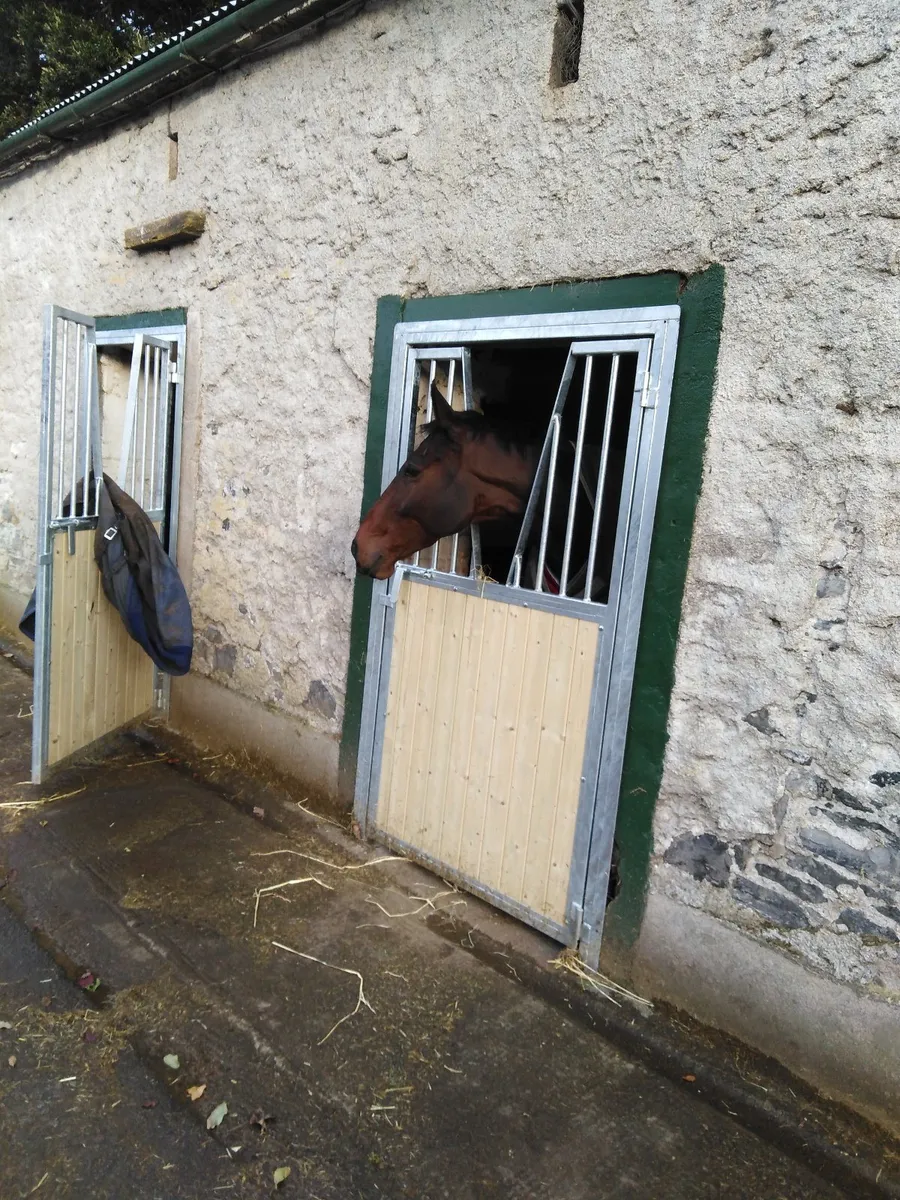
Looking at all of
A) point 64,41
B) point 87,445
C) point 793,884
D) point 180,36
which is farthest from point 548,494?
point 64,41

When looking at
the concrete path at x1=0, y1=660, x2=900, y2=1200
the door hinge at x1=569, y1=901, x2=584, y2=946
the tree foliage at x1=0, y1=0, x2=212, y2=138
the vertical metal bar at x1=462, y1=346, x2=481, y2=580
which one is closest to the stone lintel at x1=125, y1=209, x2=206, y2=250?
the vertical metal bar at x1=462, y1=346, x2=481, y2=580

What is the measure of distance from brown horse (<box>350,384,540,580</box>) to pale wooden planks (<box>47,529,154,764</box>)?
2022 millimetres

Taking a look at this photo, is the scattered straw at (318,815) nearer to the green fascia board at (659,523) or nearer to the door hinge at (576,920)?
the door hinge at (576,920)

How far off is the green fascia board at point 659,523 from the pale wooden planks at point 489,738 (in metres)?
0.21

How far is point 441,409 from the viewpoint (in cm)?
298

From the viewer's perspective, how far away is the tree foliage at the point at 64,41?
9.77 metres

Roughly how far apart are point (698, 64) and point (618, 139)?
33 centimetres

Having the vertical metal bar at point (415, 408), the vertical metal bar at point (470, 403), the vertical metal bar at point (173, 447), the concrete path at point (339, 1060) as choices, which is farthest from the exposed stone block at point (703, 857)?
the vertical metal bar at point (173, 447)

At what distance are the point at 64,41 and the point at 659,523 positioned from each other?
11487 mm

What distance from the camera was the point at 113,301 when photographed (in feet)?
17.2

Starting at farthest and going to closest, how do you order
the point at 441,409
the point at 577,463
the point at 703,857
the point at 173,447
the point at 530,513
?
the point at 173,447 → the point at 530,513 → the point at 441,409 → the point at 577,463 → the point at 703,857

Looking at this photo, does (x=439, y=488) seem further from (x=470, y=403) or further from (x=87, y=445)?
(x=87, y=445)

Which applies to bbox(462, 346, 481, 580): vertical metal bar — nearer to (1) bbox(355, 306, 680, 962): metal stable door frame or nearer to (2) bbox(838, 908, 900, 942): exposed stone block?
(1) bbox(355, 306, 680, 962): metal stable door frame

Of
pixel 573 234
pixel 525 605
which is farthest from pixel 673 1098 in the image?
pixel 573 234
